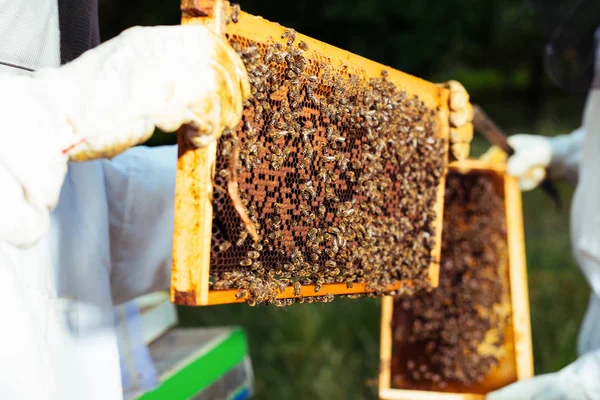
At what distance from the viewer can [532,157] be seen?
11.2 feet

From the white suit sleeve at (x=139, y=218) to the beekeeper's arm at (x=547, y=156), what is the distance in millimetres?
2097

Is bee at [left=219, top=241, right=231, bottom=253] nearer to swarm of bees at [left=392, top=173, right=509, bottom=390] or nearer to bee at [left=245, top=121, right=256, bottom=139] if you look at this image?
bee at [left=245, top=121, right=256, bottom=139]

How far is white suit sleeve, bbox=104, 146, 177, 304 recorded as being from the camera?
82.2 inches

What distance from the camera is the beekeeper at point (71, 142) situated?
118 centimetres

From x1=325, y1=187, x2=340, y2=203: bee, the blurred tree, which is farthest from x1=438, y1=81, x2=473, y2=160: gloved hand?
the blurred tree

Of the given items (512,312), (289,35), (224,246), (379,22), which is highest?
(379,22)

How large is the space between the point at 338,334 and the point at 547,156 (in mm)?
2999

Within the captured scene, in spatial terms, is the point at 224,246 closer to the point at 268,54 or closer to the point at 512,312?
the point at 268,54

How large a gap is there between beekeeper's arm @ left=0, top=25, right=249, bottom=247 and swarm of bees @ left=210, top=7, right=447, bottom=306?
Result: 16cm

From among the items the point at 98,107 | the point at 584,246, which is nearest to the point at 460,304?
the point at 584,246

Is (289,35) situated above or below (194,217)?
above

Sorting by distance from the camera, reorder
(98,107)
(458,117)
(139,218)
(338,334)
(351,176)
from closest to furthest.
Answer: (98,107) < (351,176) < (139,218) < (458,117) < (338,334)

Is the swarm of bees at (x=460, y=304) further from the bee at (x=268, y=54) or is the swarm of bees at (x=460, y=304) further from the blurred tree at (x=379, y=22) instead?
the blurred tree at (x=379, y=22)

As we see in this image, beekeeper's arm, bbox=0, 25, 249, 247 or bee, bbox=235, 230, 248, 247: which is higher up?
beekeeper's arm, bbox=0, 25, 249, 247
